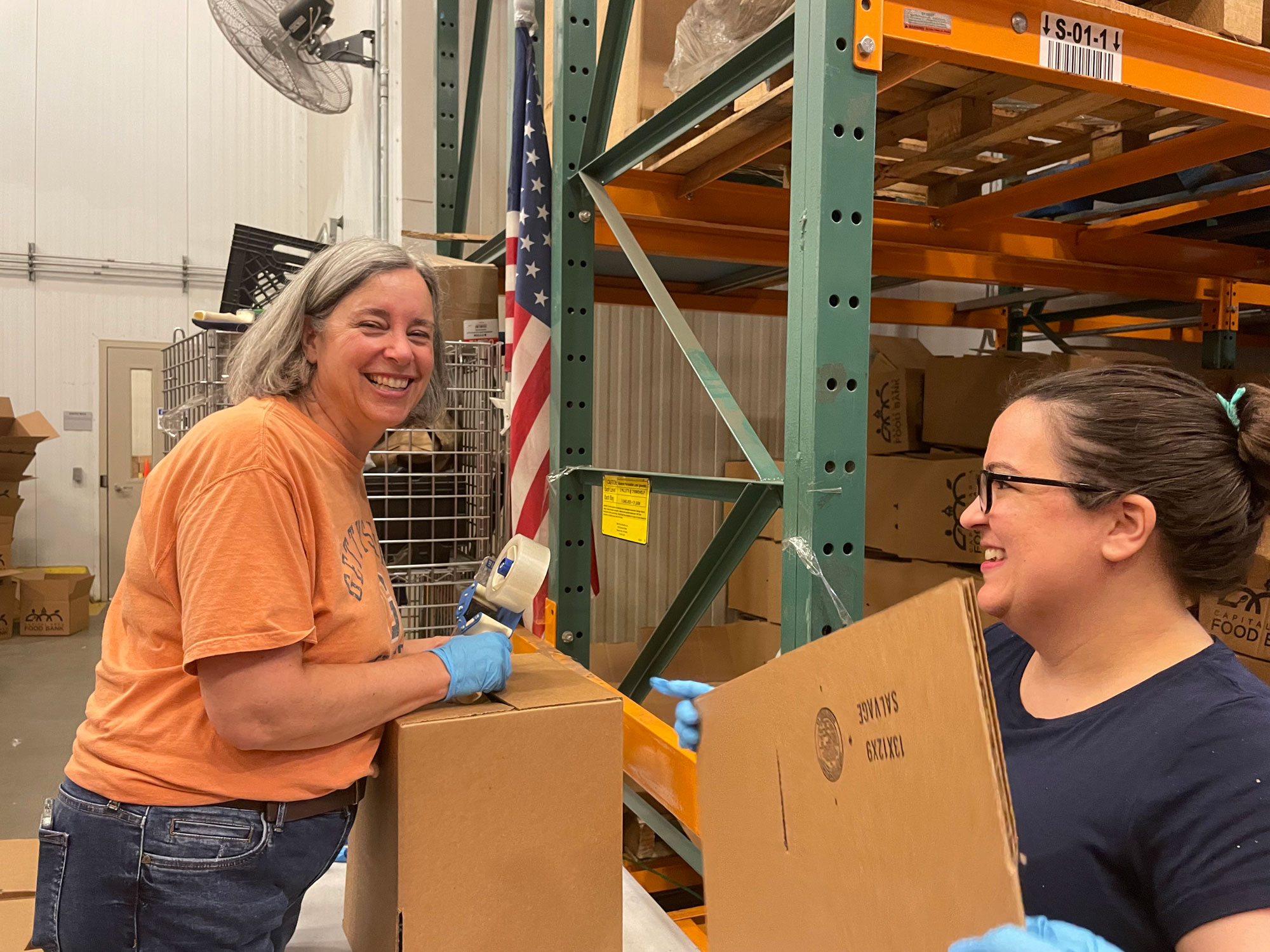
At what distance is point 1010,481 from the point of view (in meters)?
1.17

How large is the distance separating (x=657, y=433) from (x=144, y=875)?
3.79 m

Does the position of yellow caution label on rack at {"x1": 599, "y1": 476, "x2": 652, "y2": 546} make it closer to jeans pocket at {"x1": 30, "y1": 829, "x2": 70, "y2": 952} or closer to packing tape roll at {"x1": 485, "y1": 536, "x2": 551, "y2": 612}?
packing tape roll at {"x1": 485, "y1": 536, "x2": 551, "y2": 612}

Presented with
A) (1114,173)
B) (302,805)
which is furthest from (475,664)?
(1114,173)

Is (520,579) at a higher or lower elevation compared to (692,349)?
lower

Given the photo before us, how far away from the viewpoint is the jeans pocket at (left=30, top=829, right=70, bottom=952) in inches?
51.1

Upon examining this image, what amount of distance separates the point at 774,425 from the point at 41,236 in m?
7.75

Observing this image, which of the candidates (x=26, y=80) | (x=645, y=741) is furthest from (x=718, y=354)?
(x=26, y=80)

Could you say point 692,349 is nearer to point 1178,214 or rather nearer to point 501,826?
point 501,826

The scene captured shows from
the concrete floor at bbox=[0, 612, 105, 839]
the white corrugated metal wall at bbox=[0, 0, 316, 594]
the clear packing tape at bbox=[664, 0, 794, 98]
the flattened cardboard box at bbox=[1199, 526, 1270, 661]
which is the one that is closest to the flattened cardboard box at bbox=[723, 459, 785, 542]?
the flattened cardboard box at bbox=[1199, 526, 1270, 661]

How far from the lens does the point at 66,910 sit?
4.23ft

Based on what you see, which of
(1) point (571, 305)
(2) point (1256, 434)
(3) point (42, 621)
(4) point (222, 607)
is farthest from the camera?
(3) point (42, 621)

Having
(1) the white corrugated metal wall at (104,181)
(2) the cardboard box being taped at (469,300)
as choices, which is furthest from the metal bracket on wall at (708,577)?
(1) the white corrugated metal wall at (104,181)

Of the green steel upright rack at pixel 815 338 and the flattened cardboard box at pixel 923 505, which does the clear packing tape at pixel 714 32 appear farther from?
the flattened cardboard box at pixel 923 505

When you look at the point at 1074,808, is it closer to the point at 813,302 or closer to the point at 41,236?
the point at 813,302
